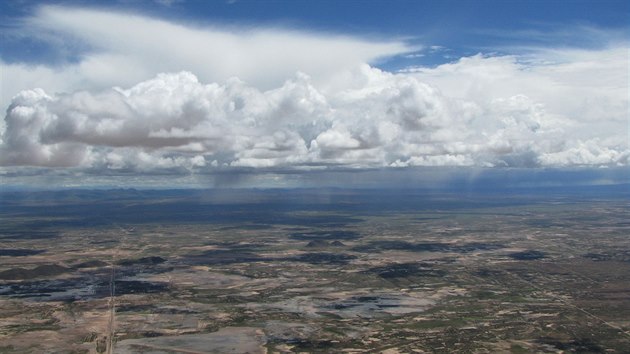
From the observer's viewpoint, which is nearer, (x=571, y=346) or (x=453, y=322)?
(x=571, y=346)

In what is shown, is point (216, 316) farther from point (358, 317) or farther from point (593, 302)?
point (593, 302)

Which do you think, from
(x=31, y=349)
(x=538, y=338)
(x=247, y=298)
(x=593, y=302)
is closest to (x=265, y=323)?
(x=247, y=298)

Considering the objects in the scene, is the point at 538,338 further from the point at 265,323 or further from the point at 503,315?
the point at 265,323

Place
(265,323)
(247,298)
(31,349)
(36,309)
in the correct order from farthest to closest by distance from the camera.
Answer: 1. (247,298)
2. (36,309)
3. (265,323)
4. (31,349)

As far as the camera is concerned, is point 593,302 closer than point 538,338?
No

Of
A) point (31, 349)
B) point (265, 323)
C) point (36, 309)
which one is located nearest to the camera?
point (31, 349)

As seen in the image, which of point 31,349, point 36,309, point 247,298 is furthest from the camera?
point 247,298

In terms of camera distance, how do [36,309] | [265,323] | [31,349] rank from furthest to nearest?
[36,309] < [265,323] < [31,349]

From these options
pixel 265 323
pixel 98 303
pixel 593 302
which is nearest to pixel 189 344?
pixel 265 323
